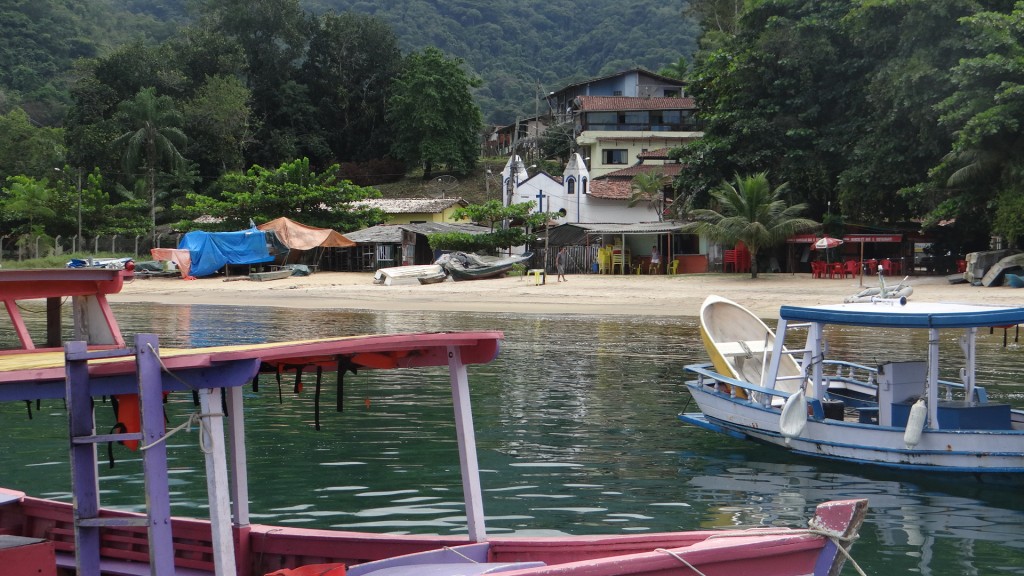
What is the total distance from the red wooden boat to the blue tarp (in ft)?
129

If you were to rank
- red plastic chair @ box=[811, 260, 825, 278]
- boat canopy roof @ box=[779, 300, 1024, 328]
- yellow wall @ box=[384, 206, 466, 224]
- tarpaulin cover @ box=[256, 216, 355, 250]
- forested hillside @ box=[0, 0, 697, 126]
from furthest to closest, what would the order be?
1. forested hillside @ box=[0, 0, 697, 126]
2. yellow wall @ box=[384, 206, 466, 224]
3. tarpaulin cover @ box=[256, 216, 355, 250]
4. red plastic chair @ box=[811, 260, 825, 278]
5. boat canopy roof @ box=[779, 300, 1024, 328]

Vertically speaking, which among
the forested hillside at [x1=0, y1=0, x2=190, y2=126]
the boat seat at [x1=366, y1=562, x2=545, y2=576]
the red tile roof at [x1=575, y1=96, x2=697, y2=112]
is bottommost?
the boat seat at [x1=366, y1=562, x2=545, y2=576]

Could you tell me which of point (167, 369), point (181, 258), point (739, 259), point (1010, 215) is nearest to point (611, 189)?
point (739, 259)

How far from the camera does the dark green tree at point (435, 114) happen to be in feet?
221

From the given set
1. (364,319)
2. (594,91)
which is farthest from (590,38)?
(364,319)

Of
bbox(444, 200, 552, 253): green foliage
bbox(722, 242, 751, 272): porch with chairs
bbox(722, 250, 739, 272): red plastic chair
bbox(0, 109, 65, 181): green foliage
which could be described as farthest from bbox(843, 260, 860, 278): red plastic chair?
bbox(0, 109, 65, 181): green foliage

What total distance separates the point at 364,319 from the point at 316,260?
64.4 feet

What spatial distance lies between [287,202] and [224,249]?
5.08 m

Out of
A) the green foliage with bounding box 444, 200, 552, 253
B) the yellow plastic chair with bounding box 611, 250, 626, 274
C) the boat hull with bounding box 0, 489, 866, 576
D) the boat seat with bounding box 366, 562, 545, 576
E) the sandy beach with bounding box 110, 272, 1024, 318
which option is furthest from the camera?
the yellow plastic chair with bounding box 611, 250, 626, 274

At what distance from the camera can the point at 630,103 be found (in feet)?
214

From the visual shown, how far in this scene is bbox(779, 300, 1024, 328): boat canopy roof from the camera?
1077 cm

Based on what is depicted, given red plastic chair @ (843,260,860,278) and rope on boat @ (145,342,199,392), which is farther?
red plastic chair @ (843,260,860,278)

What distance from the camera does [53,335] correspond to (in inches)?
374

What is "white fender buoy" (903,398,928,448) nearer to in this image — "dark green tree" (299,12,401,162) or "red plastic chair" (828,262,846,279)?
"red plastic chair" (828,262,846,279)
